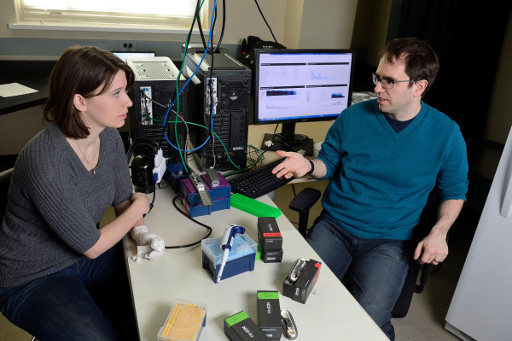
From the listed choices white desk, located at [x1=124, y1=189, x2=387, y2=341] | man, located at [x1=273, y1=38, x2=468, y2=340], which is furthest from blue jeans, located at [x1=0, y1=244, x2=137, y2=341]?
man, located at [x1=273, y1=38, x2=468, y2=340]

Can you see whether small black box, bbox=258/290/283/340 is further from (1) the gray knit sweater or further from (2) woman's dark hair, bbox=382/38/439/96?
(2) woman's dark hair, bbox=382/38/439/96

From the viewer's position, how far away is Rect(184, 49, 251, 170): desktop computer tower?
1.64m

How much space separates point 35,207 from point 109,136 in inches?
13.6

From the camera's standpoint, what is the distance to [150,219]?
4.77 ft

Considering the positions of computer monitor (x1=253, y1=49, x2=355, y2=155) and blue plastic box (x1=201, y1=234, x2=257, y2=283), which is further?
computer monitor (x1=253, y1=49, x2=355, y2=155)

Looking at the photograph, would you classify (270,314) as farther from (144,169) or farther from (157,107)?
(157,107)

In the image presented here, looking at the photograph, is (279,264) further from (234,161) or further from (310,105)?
(310,105)

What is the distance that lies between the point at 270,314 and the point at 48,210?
2.24 feet

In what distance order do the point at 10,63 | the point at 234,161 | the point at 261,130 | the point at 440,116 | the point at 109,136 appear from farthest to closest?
the point at 10,63 → the point at 261,130 → the point at 234,161 → the point at 440,116 → the point at 109,136

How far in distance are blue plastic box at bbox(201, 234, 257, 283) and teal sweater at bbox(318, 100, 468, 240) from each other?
2.13 feet

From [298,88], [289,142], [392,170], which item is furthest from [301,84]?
[392,170]

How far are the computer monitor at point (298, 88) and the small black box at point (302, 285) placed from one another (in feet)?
3.26

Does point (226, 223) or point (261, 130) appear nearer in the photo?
point (226, 223)

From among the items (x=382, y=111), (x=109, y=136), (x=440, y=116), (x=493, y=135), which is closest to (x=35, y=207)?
(x=109, y=136)
